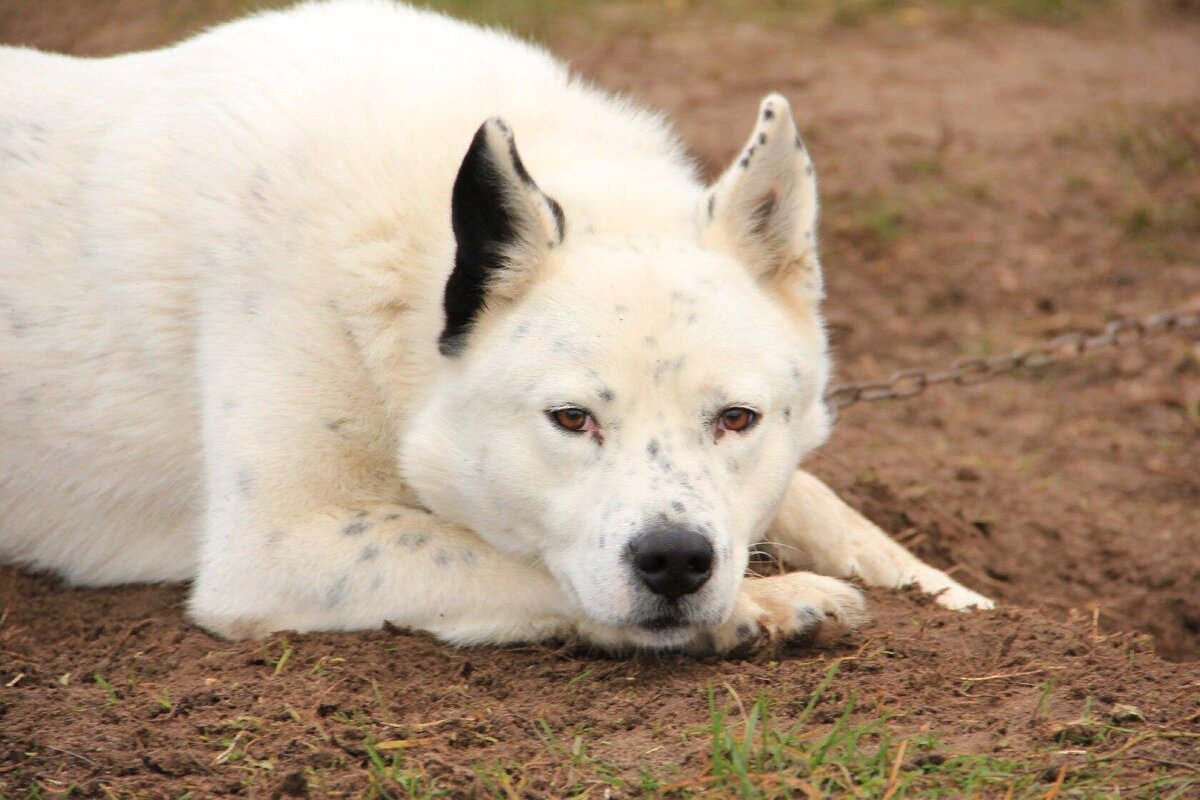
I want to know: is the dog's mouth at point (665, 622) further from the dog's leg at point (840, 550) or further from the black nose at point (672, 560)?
the dog's leg at point (840, 550)

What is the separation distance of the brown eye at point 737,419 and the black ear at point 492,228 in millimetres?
646

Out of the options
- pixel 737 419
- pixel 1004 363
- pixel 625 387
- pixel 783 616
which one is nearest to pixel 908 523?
pixel 1004 363

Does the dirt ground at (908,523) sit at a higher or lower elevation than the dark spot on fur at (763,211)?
lower

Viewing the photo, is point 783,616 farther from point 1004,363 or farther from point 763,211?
point 1004,363

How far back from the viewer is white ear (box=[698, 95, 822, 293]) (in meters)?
3.53

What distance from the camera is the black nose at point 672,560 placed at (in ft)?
10.2

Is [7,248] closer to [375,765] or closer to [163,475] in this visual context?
[163,475]

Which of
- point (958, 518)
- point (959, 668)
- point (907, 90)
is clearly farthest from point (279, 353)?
point (907, 90)

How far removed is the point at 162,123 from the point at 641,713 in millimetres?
2420

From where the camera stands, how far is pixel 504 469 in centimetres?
345

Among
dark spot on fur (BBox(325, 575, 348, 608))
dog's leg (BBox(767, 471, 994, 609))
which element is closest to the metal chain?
dog's leg (BBox(767, 471, 994, 609))

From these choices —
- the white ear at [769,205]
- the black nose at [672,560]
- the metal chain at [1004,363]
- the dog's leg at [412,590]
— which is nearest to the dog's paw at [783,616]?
the dog's leg at [412,590]

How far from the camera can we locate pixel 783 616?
11.6 ft

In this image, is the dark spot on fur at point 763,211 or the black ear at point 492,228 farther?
the dark spot on fur at point 763,211
